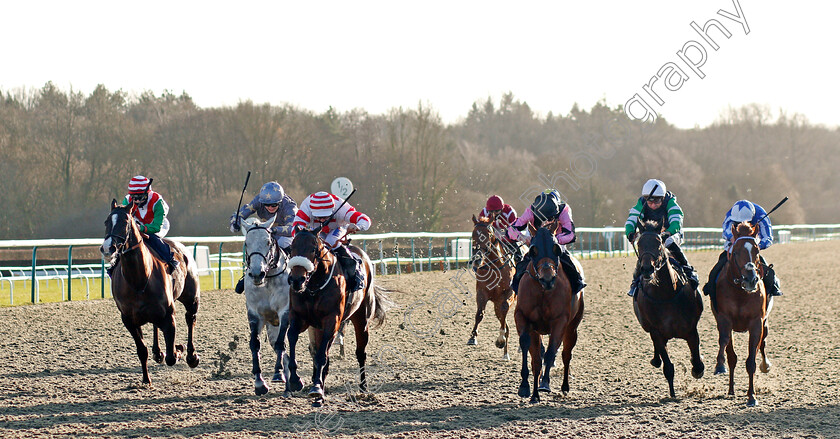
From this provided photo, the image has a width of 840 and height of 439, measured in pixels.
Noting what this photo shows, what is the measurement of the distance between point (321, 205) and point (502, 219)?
363 cm

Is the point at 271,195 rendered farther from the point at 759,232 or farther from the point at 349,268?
the point at 759,232

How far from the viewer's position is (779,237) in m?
39.4

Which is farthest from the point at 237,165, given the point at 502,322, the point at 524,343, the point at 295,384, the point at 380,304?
the point at 524,343

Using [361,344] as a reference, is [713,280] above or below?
above

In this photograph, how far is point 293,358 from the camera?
22.4 ft

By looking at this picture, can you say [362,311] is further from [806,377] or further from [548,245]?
[806,377]

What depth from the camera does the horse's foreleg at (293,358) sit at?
21.5 feet

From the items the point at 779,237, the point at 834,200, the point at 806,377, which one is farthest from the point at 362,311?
the point at 834,200

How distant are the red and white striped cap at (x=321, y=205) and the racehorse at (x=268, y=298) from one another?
438mm

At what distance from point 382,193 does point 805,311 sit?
21560 millimetres

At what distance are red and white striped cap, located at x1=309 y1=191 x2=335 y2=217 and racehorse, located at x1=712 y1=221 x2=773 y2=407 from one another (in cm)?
352

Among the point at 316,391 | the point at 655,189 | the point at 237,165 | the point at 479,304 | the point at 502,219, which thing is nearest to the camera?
the point at 316,391

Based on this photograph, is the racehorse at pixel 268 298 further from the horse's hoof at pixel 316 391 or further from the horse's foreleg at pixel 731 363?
the horse's foreleg at pixel 731 363

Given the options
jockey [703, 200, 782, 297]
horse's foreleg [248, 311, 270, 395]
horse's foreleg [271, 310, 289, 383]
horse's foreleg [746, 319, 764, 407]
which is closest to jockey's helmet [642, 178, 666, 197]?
jockey [703, 200, 782, 297]
